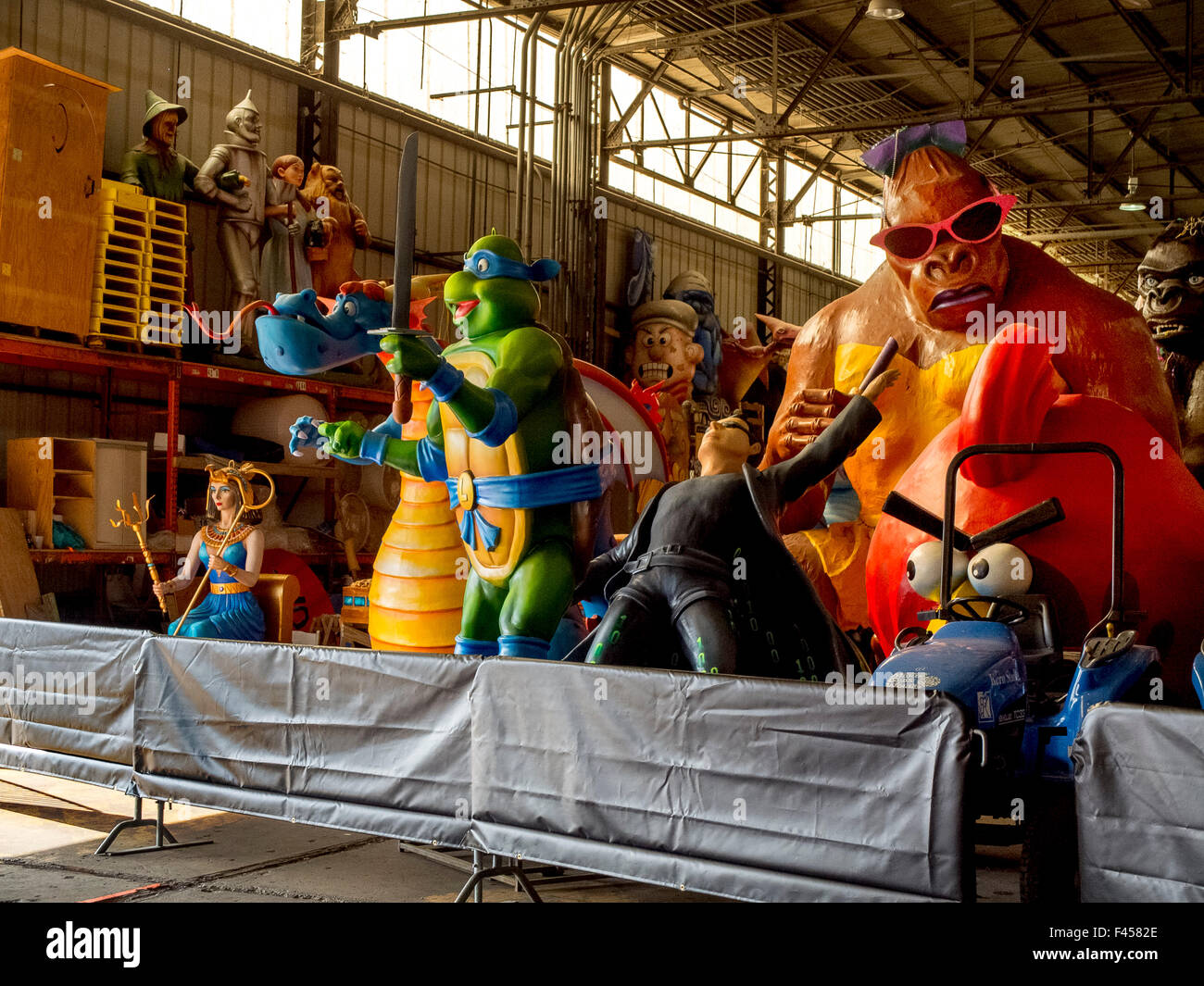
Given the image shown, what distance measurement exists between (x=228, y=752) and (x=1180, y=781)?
9.00 ft

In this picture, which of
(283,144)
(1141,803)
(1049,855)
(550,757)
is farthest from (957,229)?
(283,144)

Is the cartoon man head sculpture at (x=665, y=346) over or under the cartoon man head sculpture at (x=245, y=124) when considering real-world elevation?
under

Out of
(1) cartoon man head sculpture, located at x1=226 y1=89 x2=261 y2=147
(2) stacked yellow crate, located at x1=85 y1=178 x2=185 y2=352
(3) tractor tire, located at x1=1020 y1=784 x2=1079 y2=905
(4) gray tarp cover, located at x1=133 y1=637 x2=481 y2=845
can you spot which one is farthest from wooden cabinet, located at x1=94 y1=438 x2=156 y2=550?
(3) tractor tire, located at x1=1020 y1=784 x2=1079 y2=905

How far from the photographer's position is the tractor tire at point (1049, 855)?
297 cm

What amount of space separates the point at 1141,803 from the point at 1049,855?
0.56 meters

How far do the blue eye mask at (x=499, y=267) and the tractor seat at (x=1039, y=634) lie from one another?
2.02 metres

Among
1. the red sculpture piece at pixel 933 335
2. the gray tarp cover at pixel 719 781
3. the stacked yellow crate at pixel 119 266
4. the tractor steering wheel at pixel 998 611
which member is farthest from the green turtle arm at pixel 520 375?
the stacked yellow crate at pixel 119 266

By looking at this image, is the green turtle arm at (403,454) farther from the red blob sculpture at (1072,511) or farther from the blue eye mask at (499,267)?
the red blob sculpture at (1072,511)

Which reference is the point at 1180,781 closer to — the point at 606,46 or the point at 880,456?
the point at 880,456

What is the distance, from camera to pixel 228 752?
3896 mm

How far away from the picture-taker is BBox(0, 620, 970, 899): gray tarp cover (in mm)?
2678

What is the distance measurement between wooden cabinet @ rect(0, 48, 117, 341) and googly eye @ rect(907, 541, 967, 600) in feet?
21.2
